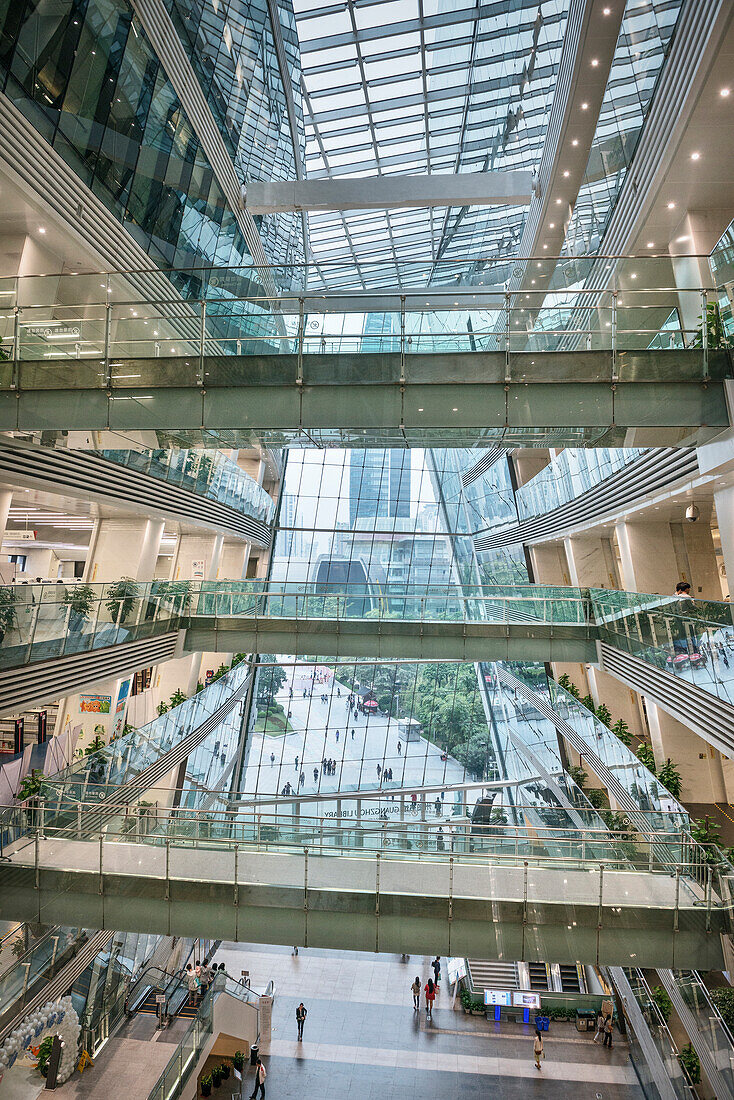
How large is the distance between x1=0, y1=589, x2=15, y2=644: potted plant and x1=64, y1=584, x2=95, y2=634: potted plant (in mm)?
1724

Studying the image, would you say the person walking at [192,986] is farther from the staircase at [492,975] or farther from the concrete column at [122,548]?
the concrete column at [122,548]

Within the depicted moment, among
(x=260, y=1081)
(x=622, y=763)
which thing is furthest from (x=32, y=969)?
(x=622, y=763)

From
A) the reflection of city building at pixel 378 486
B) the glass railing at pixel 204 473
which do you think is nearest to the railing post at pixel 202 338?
the glass railing at pixel 204 473

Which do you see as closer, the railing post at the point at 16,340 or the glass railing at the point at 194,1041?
the railing post at the point at 16,340

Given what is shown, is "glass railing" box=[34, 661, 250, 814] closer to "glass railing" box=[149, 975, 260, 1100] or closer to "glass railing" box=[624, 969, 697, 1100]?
"glass railing" box=[149, 975, 260, 1100]

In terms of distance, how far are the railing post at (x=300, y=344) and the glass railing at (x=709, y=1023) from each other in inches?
388

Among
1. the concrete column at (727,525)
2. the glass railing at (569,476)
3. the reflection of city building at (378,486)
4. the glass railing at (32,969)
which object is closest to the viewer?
the concrete column at (727,525)

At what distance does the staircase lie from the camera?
20375 mm

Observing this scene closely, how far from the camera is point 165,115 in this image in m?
13.2

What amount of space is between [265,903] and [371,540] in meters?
26.5

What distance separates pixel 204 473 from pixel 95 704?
7126 mm

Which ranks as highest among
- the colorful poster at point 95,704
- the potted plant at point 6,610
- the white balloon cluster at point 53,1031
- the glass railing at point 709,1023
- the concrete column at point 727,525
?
the concrete column at point 727,525

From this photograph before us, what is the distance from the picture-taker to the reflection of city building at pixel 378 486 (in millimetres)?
35250

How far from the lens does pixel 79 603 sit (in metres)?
12.1
